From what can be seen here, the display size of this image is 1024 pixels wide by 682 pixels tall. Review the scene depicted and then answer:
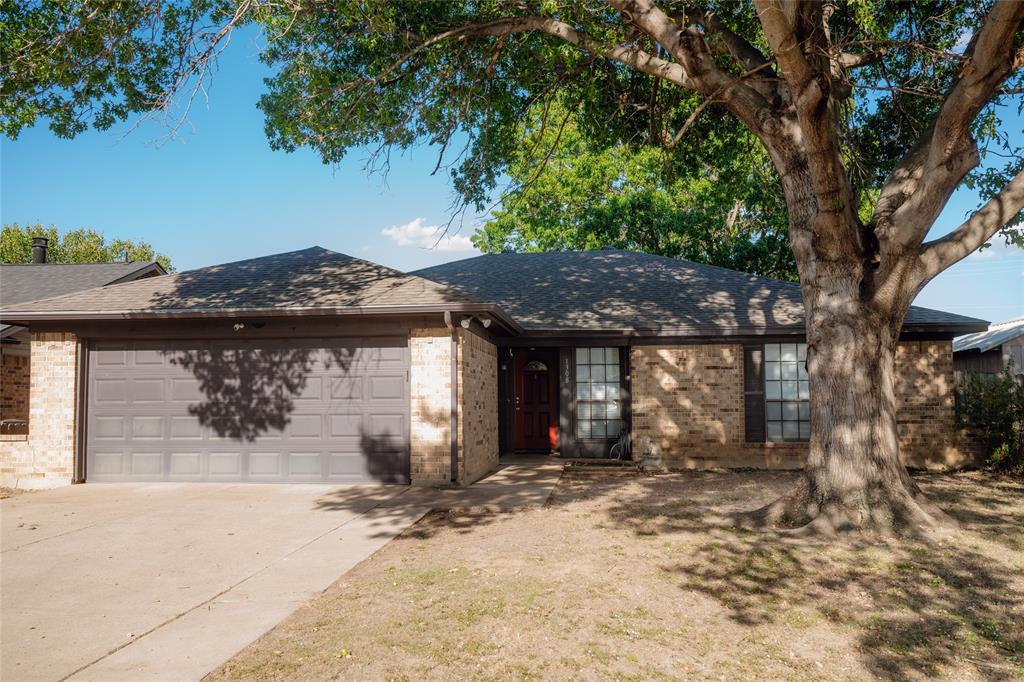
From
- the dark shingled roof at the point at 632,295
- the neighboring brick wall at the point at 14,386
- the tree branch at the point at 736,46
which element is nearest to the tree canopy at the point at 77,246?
the neighboring brick wall at the point at 14,386

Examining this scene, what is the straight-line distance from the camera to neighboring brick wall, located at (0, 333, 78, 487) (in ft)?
38.4

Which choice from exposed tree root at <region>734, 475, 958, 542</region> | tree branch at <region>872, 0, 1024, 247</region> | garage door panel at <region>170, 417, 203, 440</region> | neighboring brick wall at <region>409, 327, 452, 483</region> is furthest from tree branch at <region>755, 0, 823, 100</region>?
garage door panel at <region>170, 417, 203, 440</region>

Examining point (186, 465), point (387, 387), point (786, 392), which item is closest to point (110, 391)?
point (186, 465)

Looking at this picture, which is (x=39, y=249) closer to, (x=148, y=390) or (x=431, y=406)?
(x=148, y=390)

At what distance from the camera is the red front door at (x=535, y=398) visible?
1662 cm

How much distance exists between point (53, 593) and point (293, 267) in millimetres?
8835

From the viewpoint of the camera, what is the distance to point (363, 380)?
1148 centimetres

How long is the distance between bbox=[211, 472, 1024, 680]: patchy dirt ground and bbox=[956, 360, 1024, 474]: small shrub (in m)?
5.22

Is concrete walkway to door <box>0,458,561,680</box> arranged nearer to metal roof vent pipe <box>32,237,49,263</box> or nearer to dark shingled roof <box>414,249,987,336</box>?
dark shingled roof <box>414,249,987,336</box>

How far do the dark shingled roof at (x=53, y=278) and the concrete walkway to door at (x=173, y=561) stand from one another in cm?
757

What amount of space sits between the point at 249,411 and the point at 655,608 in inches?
338

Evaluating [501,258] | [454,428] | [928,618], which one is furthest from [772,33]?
[501,258]

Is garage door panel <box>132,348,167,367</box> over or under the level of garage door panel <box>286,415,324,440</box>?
over

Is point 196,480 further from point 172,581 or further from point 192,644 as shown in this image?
point 192,644
